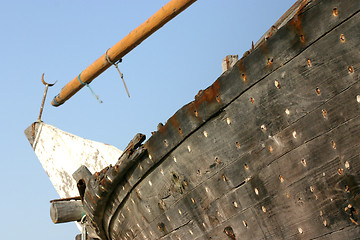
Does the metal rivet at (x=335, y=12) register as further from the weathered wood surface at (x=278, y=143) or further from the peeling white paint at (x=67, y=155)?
the peeling white paint at (x=67, y=155)

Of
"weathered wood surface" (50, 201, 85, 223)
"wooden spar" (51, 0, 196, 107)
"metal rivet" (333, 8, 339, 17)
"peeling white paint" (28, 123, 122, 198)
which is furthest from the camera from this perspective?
"peeling white paint" (28, 123, 122, 198)

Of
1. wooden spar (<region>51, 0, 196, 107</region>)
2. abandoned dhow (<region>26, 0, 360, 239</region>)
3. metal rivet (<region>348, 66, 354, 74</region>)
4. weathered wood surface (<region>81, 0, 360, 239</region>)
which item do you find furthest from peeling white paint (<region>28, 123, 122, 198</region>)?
metal rivet (<region>348, 66, 354, 74</region>)

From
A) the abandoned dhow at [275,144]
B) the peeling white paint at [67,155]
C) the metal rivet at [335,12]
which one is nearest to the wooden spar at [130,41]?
the peeling white paint at [67,155]

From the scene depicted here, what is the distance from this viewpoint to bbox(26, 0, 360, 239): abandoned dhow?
3.41m

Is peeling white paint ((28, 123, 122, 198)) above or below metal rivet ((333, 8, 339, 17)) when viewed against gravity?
above

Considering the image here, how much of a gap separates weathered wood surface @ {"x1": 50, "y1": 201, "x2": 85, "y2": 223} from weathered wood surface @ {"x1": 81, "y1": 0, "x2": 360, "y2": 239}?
2.30m

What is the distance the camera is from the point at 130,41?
24.3 ft

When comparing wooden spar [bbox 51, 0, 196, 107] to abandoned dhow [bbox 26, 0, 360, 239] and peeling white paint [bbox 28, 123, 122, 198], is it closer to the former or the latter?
peeling white paint [bbox 28, 123, 122, 198]

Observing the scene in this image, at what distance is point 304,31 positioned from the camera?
346 cm

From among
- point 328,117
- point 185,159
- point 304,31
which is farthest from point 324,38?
point 185,159

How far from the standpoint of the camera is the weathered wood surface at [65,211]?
21.2 ft

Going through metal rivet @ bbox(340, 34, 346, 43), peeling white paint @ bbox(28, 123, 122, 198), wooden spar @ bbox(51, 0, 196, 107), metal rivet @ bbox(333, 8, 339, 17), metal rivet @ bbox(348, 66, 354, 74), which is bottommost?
metal rivet @ bbox(348, 66, 354, 74)

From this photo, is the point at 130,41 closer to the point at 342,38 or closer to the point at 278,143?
the point at 278,143

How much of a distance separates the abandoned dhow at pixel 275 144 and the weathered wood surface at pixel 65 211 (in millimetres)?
2133
